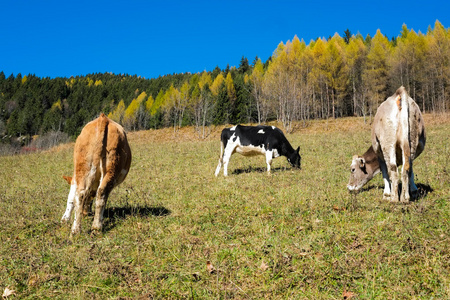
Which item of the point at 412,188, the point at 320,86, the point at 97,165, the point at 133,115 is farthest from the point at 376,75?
the point at 133,115

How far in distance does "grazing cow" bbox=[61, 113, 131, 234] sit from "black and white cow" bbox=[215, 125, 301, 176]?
7.39 metres

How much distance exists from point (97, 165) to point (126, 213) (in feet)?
6.27

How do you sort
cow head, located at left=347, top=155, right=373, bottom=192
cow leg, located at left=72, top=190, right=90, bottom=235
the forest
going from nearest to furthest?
1. cow leg, located at left=72, top=190, right=90, bottom=235
2. cow head, located at left=347, top=155, right=373, bottom=192
3. the forest

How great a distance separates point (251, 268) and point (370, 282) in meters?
1.31

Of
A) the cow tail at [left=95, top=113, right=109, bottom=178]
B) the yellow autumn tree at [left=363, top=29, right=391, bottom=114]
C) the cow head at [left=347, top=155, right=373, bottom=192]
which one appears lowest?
the cow head at [left=347, top=155, right=373, bottom=192]

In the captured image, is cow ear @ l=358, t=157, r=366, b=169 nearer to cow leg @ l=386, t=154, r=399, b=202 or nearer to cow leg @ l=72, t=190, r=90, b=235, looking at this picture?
cow leg @ l=386, t=154, r=399, b=202

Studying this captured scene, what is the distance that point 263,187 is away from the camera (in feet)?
27.7

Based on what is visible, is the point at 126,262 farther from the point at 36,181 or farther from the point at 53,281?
the point at 36,181

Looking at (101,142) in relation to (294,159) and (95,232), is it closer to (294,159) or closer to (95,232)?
(95,232)

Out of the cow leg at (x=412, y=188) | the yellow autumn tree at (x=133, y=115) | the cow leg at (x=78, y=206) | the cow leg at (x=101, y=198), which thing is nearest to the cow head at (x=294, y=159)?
the cow leg at (x=412, y=188)

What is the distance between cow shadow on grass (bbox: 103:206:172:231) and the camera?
5.88m

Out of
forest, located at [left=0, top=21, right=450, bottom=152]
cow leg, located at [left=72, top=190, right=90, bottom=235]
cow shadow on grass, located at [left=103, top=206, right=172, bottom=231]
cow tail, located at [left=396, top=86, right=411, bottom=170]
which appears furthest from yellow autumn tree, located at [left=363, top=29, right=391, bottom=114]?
cow leg, located at [left=72, top=190, right=90, bottom=235]

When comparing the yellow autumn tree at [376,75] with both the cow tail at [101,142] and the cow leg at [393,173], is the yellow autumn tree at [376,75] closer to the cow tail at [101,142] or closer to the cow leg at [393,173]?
the cow leg at [393,173]

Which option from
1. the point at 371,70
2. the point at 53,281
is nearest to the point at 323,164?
the point at 53,281
